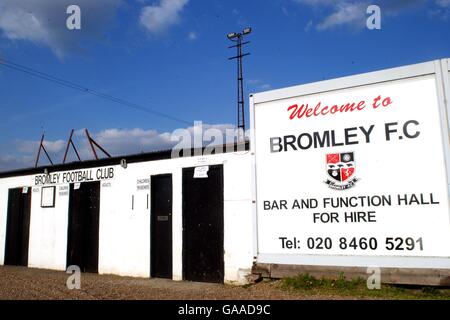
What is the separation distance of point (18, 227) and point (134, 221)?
218 inches

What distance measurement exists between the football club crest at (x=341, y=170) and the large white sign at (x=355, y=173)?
0.02 metres

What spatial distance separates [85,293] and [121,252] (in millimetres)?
3151

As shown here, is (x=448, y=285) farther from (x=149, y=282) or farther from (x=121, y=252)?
(x=121, y=252)

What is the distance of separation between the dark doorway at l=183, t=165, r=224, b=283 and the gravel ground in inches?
14.8

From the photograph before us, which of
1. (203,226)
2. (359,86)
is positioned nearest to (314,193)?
(359,86)

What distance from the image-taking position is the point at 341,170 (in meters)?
7.20

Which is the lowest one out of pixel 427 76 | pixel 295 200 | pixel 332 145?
pixel 295 200

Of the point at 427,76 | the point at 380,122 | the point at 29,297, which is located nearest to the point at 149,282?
the point at 29,297

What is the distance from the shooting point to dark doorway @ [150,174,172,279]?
10047mm

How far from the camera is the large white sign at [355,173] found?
258 inches

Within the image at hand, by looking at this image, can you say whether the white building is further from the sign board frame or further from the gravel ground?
the gravel ground

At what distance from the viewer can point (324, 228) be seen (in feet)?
23.7

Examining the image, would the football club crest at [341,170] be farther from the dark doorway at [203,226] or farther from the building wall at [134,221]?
the dark doorway at [203,226]

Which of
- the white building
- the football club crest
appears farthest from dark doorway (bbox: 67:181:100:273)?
the football club crest
